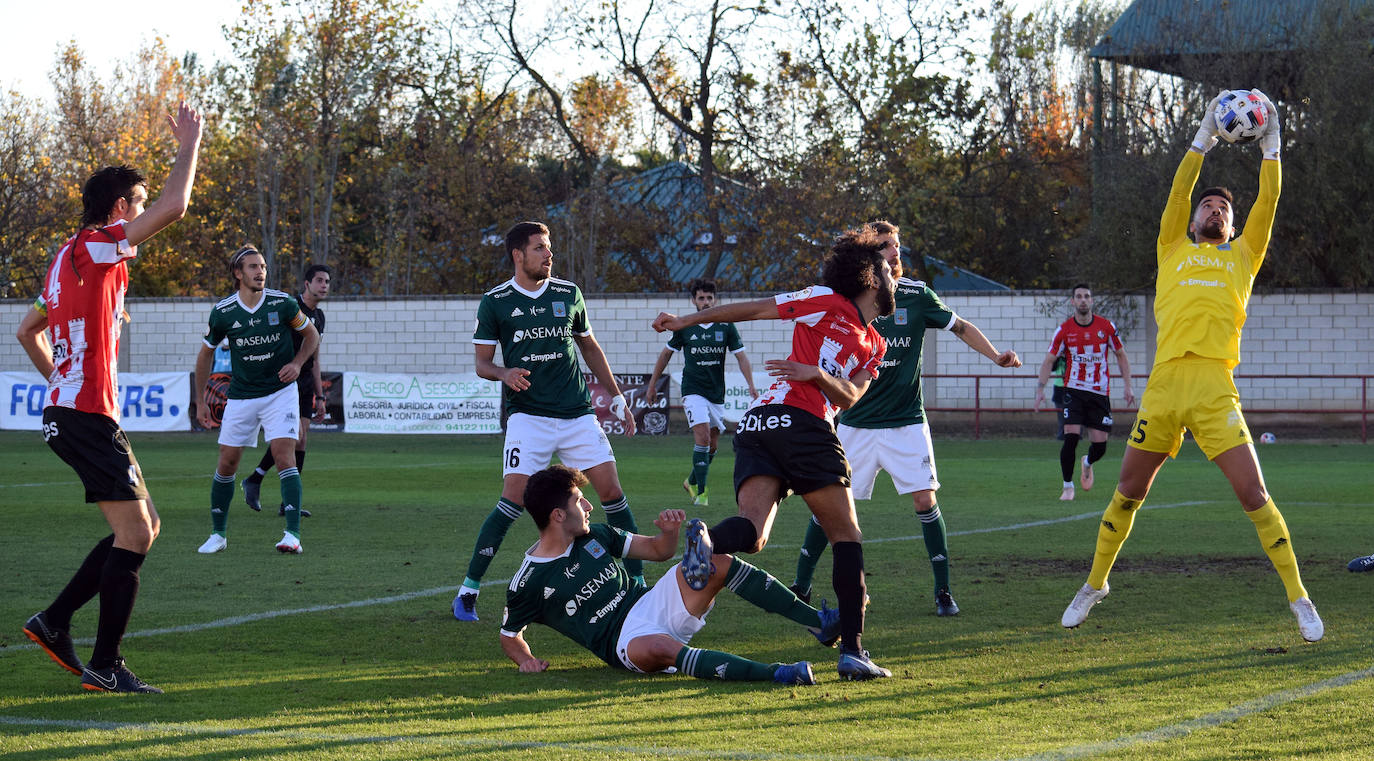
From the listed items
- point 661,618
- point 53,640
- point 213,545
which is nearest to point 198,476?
point 213,545

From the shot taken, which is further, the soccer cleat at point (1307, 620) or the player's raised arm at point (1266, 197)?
the player's raised arm at point (1266, 197)

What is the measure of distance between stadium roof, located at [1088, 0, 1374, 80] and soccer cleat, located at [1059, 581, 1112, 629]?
2561cm

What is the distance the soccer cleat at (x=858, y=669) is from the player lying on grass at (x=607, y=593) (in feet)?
0.98

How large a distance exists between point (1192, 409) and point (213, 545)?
22.7 feet

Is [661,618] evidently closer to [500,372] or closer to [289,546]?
[500,372]

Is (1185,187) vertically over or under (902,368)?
over

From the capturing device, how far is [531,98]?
41750mm

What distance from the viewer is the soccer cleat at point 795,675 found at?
5758 mm

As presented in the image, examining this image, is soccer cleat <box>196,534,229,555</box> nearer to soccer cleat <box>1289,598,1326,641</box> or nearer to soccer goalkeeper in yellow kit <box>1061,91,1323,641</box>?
soccer goalkeeper in yellow kit <box>1061,91,1323,641</box>

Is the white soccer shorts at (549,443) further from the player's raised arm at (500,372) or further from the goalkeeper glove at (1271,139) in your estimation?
the goalkeeper glove at (1271,139)

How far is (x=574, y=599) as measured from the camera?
241 inches

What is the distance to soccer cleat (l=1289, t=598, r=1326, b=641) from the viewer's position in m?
6.53

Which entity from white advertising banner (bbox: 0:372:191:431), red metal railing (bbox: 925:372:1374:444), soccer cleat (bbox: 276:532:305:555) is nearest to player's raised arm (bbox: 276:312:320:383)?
soccer cleat (bbox: 276:532:305:555)

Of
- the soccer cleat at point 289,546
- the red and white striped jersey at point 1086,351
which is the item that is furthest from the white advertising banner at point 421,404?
the soccer cleat at point 289,546
